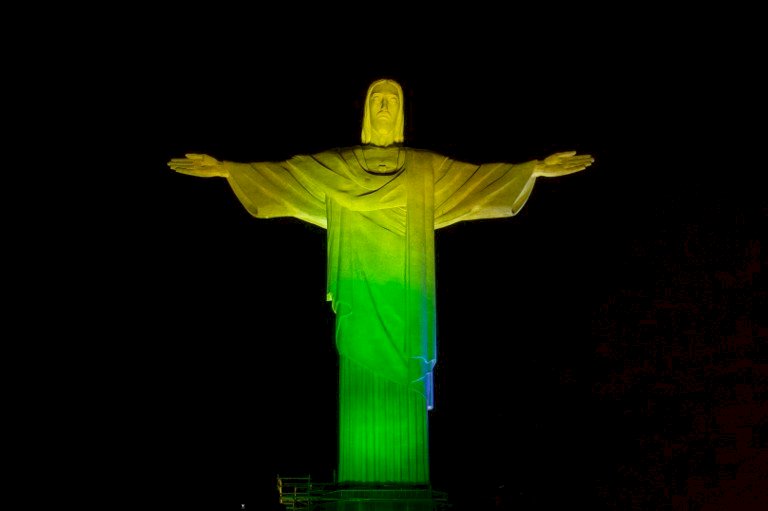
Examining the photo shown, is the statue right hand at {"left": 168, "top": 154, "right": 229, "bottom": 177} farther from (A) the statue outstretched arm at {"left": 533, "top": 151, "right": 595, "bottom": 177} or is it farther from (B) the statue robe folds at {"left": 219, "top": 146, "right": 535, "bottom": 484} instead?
(A) the statue outstretched arm at {"left": 533, "top": 151, "right": 595, "bottom": 177}

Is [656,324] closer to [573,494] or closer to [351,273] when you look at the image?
[573,494]

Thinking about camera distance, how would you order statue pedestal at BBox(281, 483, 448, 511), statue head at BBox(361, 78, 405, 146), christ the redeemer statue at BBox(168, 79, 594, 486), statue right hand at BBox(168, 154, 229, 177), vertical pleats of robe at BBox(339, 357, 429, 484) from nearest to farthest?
statue pedestal at BBox(281, 483, 448, 511) < vertical pleats of robe at BBox(339, 357, 429, 484) < christ the redeemer statue at BBox(168, 79, 594, 486) < statue right hand at BBox(168, 154, 229, 177) < statue head at BBox(361, 78, 405, 146)

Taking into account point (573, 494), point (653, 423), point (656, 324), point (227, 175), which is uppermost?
point (227, 175)

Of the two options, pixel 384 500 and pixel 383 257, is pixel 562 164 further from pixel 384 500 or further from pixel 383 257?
pixel 384 500

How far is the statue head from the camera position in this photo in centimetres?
898

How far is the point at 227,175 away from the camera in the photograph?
28.9 ft

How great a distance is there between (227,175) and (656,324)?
4828 millimetres

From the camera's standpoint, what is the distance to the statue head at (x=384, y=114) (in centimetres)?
898

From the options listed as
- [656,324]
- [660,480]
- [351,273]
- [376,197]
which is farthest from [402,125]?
[660,480]

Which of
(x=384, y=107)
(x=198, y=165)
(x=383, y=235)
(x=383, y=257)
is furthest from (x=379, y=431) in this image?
(x=384, y=107)

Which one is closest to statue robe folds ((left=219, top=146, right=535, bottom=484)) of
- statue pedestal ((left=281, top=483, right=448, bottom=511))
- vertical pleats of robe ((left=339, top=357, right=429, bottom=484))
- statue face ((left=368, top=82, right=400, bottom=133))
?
vertical pleats of robe ((left=339, top=357, right=429, bottom=484))

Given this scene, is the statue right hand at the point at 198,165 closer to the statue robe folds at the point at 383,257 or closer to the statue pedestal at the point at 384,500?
the statue robe folds at the point at 383,257

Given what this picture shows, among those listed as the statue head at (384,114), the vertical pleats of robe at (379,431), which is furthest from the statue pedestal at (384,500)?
the statue head at (384,114)

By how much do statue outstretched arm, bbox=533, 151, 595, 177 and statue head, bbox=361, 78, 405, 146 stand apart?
1.16 meters
